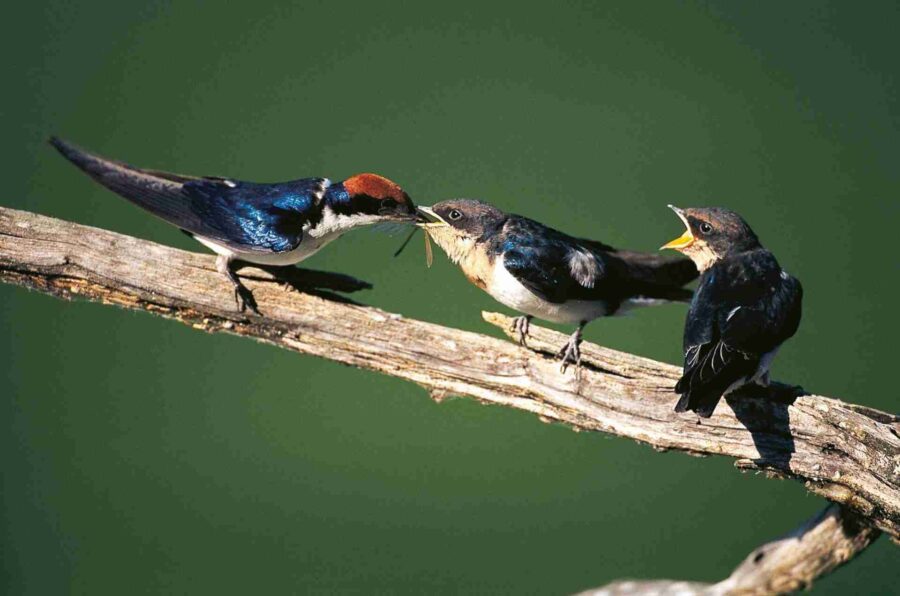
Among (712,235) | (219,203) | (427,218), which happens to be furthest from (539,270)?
(219,203)

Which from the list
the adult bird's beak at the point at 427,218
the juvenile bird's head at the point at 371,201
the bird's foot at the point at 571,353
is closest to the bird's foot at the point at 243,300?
the juvenile bird's head at the point at 371,201

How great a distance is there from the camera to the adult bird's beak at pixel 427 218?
257cm

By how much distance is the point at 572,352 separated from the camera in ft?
8.20

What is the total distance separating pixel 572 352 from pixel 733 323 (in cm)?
42

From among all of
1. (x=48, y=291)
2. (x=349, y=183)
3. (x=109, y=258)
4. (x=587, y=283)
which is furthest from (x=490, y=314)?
(x=48, y=291)

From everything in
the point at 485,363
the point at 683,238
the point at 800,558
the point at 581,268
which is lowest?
the point at 800,558

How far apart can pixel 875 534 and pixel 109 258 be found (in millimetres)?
2048

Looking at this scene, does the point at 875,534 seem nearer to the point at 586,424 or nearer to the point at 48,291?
the point at 586,424

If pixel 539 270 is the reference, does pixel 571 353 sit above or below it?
below

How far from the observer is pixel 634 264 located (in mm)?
2719

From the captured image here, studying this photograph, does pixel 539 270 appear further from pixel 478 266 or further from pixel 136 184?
pixel 136 184

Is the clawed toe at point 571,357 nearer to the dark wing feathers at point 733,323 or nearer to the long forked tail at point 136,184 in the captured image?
the dark wing feathers at point 733,323

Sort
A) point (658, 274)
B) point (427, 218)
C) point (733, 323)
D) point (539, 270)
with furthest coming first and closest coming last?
point (658, 274), point (427, 218), point (539, 270), point (733, 323)

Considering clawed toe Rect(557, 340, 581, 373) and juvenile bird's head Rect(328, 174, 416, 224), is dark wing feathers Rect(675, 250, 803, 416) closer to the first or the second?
clawed toe Rect(557, 340, 581, 373)
